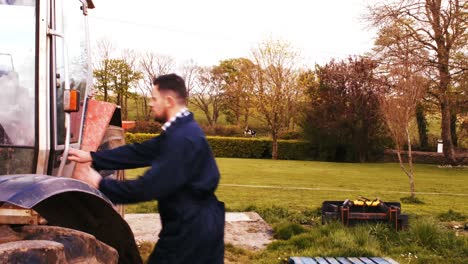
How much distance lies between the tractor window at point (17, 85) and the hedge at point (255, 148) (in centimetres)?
3485

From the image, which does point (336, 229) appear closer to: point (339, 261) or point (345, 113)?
point (339, 261)

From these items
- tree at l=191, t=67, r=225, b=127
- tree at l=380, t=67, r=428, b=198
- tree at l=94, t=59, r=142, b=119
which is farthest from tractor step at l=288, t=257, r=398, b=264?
tree at l=191, t=67, r=225, b=127

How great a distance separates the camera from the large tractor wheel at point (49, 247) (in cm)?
245

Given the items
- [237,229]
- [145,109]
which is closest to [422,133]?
[145,109]

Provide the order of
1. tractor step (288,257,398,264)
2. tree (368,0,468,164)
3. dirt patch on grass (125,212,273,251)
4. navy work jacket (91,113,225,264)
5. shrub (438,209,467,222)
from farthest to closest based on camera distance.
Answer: tree (368,0,468,164)
shrub (438,209,467,222)
dirt patch on grass (125,212,273,251)
tractor step (288,257,398,264)
navy work jacket (91,113,225,264)

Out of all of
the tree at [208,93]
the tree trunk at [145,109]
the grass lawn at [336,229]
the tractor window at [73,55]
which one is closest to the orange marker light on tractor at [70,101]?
the tractor window at [73,55]

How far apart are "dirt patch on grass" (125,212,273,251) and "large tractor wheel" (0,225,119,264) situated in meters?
4.90

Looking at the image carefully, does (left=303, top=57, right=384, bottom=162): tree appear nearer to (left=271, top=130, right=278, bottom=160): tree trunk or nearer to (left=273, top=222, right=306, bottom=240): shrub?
(left=271, top=130, right=278, bottom=160): tree trunk

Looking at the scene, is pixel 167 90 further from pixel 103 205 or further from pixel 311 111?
pixel 311 111

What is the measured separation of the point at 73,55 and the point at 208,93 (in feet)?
184

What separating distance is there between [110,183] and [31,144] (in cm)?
89

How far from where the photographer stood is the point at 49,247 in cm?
254

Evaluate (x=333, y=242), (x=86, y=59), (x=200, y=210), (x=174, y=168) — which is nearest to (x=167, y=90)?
(x=174, y=168)

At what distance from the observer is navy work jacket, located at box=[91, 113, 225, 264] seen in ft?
9.98
